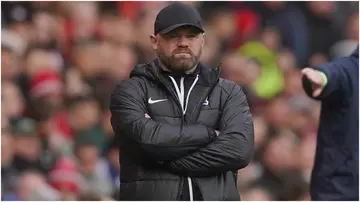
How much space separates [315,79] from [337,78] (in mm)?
185

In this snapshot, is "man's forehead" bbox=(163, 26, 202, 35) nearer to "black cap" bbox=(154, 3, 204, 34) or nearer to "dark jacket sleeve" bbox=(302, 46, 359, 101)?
"black cap" bbox=(154, 3, 204, 34)

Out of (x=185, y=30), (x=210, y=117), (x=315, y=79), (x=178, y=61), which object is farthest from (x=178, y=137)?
(x=315, y=79)

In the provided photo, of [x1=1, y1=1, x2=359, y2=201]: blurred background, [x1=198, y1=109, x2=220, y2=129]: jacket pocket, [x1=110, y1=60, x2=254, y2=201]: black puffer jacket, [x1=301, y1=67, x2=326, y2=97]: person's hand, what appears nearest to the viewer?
[x1=110, y1=60, x2=254, y2=201]: black puffer jacket

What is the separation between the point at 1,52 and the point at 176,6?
10.5 ft

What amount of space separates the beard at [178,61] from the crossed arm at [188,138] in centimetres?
19

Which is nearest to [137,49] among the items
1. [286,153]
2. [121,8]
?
[121,8]

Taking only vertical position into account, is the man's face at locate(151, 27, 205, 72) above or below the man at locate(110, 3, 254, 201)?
above

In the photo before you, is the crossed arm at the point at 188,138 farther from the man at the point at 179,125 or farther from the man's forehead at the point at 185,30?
the man's forehead at the point at 185,30

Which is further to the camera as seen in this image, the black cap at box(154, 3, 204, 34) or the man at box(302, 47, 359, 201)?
the man at box(302, 47, 359, 201)

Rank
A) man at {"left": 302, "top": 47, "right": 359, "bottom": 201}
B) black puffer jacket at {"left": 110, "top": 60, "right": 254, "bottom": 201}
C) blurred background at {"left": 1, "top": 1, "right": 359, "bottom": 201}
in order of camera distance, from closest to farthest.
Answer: black puffer jacket at {"left": 110, "top": 60, "right": 254, "bottom": 201} < man at {"left": 302, "top": 47, "right": 359, "bottom": 201} < blurred background at {"left": 1, "top": 1, "right": 359, "bottom": 201}

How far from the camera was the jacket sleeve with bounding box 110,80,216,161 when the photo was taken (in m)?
3.88

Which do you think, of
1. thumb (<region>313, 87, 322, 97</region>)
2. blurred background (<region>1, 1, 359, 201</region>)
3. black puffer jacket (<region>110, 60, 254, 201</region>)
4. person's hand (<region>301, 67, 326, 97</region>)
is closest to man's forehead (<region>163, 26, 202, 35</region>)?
black puffer jacket (<region>110, 60, 254, 201</region>)

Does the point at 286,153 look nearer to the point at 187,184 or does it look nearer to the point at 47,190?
the point at 47,190

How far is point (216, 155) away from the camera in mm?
3898
